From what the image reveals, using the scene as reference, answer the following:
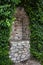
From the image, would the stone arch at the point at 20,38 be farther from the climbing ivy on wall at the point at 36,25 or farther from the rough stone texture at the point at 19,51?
the climbing ivy on wall at the point at 36,25

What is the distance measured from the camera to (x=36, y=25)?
5660mm

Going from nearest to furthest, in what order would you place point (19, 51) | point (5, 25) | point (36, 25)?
point (5, 25)
point (19, 51)
point (36, 25)

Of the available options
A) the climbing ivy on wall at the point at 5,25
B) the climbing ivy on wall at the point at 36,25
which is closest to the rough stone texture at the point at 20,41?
the climbing ivy on wall at the point at 36,25

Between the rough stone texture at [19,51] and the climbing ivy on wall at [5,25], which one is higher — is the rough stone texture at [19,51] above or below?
below

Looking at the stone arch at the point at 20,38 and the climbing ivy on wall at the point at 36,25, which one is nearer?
the stone arch at the point at 20,38

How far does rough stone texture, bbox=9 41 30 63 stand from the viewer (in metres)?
5.25

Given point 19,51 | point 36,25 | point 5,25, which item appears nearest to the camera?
point 5,25

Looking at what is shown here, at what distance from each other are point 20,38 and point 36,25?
2.03 ft

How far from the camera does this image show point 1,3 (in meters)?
4.59

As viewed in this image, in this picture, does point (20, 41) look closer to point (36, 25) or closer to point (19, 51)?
point (19, 51)

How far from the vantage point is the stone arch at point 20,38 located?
5.29 meters

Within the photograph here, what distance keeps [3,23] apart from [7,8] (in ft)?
1.31

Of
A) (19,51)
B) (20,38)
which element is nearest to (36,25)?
(20,38)

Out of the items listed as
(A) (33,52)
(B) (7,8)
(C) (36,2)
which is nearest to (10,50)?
(A) (33,52)
